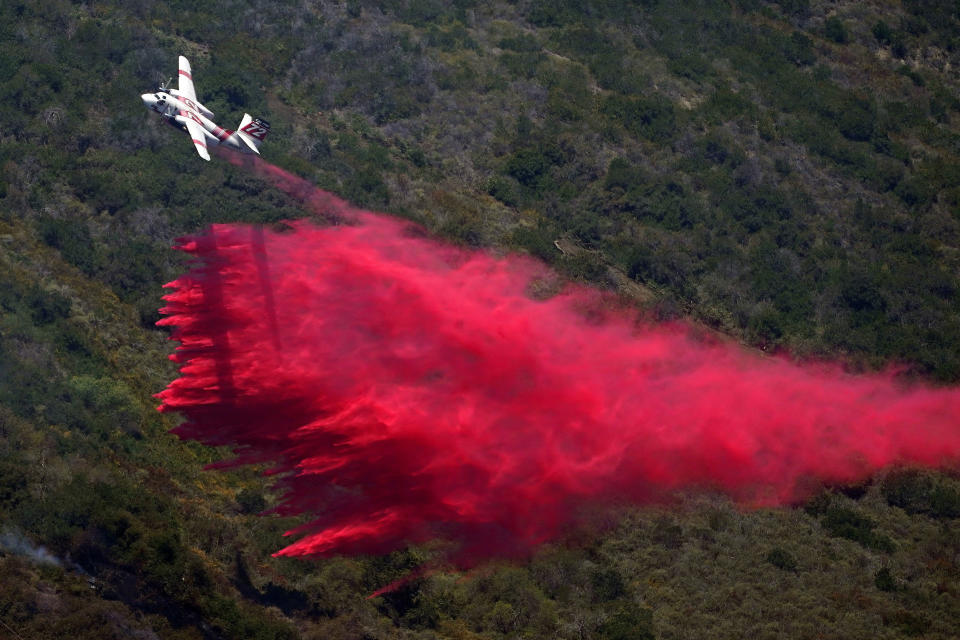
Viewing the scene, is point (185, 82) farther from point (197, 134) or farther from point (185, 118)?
point (197, 134)

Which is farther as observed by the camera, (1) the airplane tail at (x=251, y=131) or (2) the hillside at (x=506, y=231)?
(1) the airplane tail at (x=251, y=131)

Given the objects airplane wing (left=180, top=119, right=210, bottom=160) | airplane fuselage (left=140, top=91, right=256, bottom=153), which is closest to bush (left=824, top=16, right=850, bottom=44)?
airplane fuselage (left=140, top=91, right=256, bottom=153)

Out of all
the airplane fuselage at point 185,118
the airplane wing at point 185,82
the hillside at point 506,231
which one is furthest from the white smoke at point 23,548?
the airplane wing at point 185,82

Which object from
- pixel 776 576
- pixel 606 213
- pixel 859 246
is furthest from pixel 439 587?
pixel 859 246

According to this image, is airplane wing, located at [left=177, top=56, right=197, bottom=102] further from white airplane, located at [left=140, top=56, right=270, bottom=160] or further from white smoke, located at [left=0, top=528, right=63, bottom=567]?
white smoke, located at [left=0, top=528, right=63, bottom=567]

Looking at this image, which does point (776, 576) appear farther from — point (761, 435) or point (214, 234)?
point (214, 234)

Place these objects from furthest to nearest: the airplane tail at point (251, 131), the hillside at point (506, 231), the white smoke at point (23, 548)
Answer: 1. the airplane tail at point (251, 131)
2. the hillside at point (506, 231)
3. the white smoke at point (23, 548)

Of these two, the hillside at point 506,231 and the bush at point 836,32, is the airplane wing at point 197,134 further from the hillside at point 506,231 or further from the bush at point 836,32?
the bush at point 836,32
